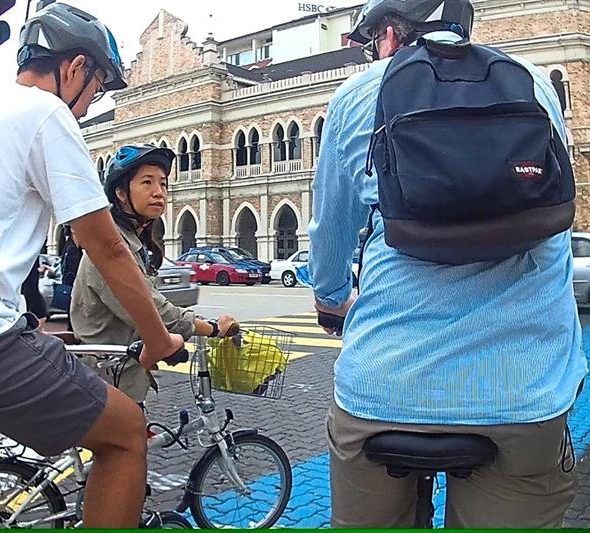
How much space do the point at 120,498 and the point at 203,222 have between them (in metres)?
26.6

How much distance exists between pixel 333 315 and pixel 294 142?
97.1ft

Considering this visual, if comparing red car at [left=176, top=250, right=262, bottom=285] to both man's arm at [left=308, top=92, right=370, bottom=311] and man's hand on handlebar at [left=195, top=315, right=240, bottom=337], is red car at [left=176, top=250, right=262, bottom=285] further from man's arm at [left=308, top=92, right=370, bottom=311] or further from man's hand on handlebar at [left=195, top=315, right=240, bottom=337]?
man's arm at [left=308, top=92, right=370, bottom=311]

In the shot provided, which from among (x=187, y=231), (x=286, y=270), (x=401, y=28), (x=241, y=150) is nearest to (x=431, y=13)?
(x=401, y=28)

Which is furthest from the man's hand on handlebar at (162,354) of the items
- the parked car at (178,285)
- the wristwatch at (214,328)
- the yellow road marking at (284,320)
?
the yellow road marking at (284,320)

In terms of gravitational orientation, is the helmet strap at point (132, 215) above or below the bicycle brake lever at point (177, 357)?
above

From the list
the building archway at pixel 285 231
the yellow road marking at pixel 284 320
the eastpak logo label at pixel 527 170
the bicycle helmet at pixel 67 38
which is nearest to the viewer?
the eastpak logo label at pixel 527 170

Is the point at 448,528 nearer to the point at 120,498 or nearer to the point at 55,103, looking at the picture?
the point at 120,498

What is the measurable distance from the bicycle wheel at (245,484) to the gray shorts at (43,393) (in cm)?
136

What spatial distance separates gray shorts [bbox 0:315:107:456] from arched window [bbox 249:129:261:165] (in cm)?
2924

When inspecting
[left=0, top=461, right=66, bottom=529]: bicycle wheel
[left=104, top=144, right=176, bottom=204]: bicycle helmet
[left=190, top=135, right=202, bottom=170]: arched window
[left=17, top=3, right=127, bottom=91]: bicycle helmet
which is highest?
[left=190, top=135, right=202, bottom=170]: arched window

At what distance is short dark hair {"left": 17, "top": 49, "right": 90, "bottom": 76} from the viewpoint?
1894 millimetres

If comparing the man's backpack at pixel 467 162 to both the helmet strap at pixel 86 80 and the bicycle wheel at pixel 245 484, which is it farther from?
the bicycle wheel at pixel 245 484

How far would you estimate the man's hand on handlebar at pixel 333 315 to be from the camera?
68.7 inches

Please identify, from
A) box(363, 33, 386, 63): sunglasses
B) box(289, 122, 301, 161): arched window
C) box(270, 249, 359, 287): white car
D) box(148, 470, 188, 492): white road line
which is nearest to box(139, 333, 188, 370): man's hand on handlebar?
box(363, 33, 386, 63): sunglasses
